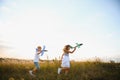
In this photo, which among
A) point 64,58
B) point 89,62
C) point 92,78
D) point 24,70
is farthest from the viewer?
point 89,62

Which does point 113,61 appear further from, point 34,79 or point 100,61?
point 34,79

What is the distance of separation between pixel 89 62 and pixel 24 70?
173 inches

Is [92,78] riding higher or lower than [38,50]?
lower

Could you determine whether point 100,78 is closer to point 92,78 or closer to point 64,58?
point 92,78

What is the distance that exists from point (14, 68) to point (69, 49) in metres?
3.72

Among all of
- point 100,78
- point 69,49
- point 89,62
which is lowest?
point 100,78

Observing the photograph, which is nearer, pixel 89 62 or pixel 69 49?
pixel 69 49

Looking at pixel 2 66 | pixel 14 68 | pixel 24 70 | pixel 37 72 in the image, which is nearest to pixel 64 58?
pixel 37 72

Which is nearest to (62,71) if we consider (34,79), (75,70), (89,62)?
(75,70)

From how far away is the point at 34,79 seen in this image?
751cm

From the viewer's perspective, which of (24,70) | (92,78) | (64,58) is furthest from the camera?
(24,70)

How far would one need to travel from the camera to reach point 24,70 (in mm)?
9891

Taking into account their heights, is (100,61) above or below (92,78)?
above

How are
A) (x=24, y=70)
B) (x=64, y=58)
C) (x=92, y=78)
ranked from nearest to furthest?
(x=92, y=78) < (x=64, y=58) < (x=24, y=70)
